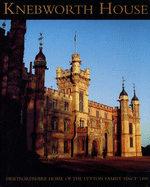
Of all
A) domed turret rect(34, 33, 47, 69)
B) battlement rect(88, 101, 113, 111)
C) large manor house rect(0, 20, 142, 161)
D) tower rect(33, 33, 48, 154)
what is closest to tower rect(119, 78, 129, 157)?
large manor house rect(0, 20, 142, 161)

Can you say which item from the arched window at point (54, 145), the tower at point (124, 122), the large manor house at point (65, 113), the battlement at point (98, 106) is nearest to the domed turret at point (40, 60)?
the large manor house at point (65, 113)

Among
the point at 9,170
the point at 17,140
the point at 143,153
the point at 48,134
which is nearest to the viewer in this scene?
the point at 9,170

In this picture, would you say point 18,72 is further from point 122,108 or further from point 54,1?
point 122,108

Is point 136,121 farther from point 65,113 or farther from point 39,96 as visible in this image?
point 39,96

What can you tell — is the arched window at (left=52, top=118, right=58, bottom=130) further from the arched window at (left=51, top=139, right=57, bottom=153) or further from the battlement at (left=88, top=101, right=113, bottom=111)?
the battlement at (left=88, top=101, right=113, bottom=111)

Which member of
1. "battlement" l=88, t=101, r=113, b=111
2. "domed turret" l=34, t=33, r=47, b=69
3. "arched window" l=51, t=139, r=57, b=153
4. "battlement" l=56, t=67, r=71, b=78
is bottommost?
"arched window" l=51, t=139, r=57, b=153

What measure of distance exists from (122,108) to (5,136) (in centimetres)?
4297

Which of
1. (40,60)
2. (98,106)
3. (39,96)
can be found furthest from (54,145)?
(98,106)

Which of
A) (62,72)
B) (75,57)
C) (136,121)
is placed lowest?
(136,121)

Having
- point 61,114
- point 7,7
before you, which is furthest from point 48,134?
point 7,7

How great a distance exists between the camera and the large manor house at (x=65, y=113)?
16672 millimetres

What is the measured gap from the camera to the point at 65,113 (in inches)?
1588

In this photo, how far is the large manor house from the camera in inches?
656

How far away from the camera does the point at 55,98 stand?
38688mm
